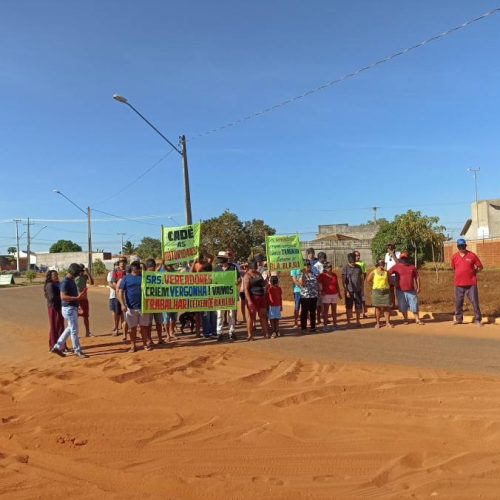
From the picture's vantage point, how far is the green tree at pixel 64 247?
12288cm

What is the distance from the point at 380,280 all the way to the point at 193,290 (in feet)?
14.2

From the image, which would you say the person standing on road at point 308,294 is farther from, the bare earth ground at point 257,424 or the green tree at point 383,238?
the green tree at point 383,238

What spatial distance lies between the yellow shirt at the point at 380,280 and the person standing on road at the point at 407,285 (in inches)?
15.3

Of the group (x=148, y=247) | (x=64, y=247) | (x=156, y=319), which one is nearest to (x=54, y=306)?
(x=156, y=319)

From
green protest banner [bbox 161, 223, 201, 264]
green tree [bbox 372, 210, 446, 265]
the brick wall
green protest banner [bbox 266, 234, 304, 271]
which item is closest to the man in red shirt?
green protest banner [bbox 266, 234, 304, 271]

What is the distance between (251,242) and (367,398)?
→ 41721 millimetres

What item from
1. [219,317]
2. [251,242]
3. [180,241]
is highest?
[251,242]

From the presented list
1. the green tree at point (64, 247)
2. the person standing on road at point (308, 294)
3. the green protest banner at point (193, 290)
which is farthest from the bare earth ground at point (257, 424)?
the green tree at point (64, 247)

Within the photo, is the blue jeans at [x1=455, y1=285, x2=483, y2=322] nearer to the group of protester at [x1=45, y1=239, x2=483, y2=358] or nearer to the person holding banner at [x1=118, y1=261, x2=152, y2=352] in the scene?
the group of protester at [x1=45, y1=239, x2=483, y2=358]

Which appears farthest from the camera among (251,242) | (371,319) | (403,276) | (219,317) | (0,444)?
(251,242)

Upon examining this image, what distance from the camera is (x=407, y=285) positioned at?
480 inches

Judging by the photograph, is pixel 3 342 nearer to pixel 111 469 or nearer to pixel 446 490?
pixel 111 469

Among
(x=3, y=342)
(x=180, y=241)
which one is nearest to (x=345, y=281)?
(x=180, y=241)

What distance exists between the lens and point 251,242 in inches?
1884
